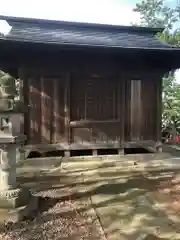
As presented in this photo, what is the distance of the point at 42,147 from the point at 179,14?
16.6 m

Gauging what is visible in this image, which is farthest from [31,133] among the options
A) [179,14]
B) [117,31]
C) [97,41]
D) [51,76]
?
[179,14]

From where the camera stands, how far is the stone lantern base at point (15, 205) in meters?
3.31

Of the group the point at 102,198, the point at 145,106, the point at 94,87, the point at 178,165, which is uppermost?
the point at 94,87

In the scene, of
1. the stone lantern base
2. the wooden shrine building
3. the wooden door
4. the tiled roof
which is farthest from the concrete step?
the tiled roof

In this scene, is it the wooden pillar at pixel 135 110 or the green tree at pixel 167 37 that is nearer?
the wooden pillar at pixel 135 110

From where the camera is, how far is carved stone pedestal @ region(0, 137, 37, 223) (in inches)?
137

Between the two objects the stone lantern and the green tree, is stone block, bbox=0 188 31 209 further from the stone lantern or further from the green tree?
the green tree

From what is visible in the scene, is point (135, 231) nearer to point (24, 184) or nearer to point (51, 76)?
point (24, 184)

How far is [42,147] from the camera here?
716 centimetres

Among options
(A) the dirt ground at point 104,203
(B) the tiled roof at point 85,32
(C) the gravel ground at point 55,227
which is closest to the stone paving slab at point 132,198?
(A) the dirt ground at point 104,203

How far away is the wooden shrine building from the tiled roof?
1.2 inches

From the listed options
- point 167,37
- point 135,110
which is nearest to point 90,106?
point 135,110

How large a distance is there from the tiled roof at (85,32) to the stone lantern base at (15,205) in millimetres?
4630

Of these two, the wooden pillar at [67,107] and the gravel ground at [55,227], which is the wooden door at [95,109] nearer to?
the wooden pillar at [67,107]
